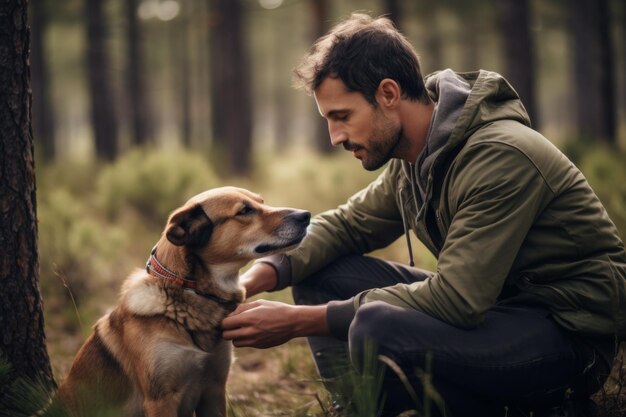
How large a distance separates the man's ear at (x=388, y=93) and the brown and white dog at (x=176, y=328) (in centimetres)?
101

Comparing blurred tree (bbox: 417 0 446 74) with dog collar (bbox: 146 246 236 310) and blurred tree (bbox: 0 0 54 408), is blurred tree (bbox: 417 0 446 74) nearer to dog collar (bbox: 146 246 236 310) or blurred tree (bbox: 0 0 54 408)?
blurred tree (bbox: 0 0 54 408)

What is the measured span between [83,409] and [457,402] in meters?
1.67

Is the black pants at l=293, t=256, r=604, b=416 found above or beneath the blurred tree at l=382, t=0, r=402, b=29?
beneath

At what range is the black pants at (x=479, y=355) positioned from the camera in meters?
2.62

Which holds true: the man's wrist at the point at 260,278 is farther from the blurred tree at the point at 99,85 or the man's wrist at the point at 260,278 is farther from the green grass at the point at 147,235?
the blurred tree at the point at 99,85

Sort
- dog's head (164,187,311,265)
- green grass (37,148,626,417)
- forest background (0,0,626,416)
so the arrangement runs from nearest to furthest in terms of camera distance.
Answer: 1. dog's head (164,187,311,265)
2. green grass (37,148,626,417)
3. forest background (0,0,626,416)

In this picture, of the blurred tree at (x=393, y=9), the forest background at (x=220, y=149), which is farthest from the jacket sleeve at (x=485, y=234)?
the blurred tree at (x=393, y=9)

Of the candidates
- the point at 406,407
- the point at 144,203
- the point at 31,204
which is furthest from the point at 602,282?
the point at 144,203

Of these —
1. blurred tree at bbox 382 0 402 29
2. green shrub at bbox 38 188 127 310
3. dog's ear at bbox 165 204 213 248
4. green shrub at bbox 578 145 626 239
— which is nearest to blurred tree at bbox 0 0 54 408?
dog's ear at bbox 165 204 213 248

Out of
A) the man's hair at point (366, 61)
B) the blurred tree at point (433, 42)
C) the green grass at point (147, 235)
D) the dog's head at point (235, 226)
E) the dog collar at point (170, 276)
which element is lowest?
the green grass at point (147, 235)

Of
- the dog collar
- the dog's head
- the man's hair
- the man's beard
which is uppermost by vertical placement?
the man's hair

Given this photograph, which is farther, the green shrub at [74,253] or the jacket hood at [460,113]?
the green shrub at [74,253]

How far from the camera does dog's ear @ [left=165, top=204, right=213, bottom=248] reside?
3107 millimetres

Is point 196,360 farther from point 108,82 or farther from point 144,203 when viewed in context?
point 108,82
